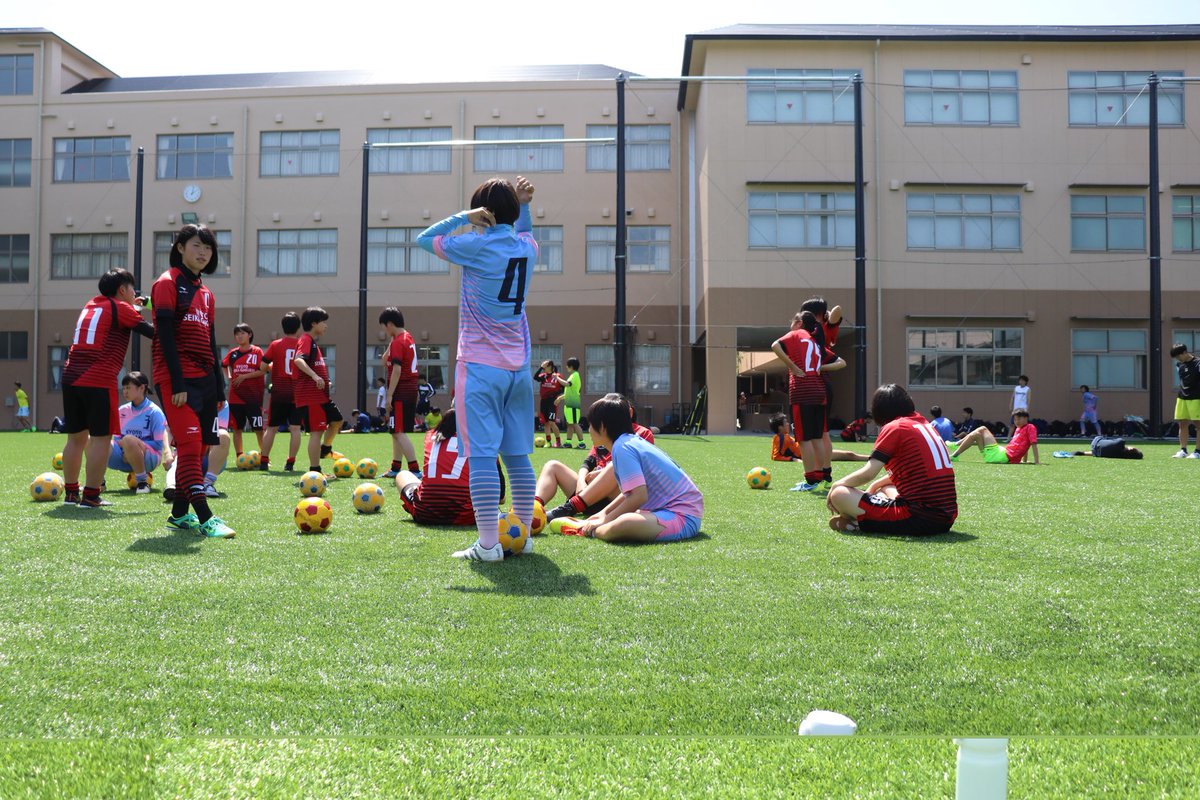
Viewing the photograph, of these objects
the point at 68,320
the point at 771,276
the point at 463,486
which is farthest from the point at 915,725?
the point at 68,320

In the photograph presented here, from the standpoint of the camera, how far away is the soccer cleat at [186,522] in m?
5.79

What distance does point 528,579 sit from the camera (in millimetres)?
4285

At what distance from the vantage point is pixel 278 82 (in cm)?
3453

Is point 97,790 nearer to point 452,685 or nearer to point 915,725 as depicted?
point 452,685

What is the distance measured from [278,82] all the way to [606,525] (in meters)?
33.7

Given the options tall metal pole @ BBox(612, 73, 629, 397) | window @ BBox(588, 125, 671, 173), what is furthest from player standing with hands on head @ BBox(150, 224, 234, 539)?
window @ BBox(588, 125, 671, 173)

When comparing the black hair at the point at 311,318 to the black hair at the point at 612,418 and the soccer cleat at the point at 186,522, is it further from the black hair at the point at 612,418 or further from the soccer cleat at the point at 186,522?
the black hair at the point at 612,418

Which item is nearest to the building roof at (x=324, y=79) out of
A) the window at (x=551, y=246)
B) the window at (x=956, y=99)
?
the window at (x=551, y=246)

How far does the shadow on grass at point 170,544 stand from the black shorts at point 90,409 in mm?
1600

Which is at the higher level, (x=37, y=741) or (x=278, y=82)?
(x=278, y=82)

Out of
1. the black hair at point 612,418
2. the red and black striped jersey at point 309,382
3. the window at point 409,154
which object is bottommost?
the black hair at point 612,418

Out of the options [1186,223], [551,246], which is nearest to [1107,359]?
[1186,223]

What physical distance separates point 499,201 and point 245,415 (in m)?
7.60

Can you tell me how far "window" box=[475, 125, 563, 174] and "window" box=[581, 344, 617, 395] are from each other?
6.02 meters
